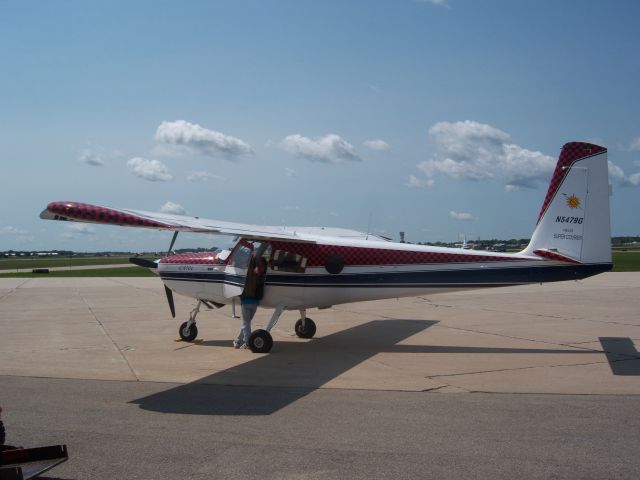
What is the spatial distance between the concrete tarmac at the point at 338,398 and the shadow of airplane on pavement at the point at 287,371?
1.6 inches

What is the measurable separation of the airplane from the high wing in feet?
0.19

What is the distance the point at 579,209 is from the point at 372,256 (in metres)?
3.87

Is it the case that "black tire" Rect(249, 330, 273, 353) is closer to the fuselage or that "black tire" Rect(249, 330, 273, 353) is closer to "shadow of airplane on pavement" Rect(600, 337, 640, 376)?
the fuselage

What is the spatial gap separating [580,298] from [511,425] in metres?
16.5

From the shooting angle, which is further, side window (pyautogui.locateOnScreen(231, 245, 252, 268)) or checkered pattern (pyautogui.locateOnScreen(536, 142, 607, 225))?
side window (pyautogui.locateOnScreen(231, 245, 252, 268))

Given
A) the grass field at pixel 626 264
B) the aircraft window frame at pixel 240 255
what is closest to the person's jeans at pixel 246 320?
the aircraft window frame at pixel 240 255

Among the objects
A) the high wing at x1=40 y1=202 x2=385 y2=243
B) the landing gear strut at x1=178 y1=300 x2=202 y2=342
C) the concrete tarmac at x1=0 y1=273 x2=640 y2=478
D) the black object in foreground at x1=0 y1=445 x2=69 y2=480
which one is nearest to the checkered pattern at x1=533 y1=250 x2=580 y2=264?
the concrete tarmac at x1=0 y1=273 x2=640 y2=478

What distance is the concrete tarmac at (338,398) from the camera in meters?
5.31

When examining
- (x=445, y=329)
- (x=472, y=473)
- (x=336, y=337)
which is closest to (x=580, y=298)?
(x=445, y=329)

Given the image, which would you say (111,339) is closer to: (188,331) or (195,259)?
(188,331)

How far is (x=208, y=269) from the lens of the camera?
1240 centimetres

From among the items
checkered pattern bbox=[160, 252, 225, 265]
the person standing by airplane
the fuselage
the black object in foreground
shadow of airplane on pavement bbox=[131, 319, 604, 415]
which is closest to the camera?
the black object in foreground

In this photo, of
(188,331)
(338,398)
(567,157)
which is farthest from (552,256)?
(188,331)

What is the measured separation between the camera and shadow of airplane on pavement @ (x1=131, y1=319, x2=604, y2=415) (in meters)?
7.36
